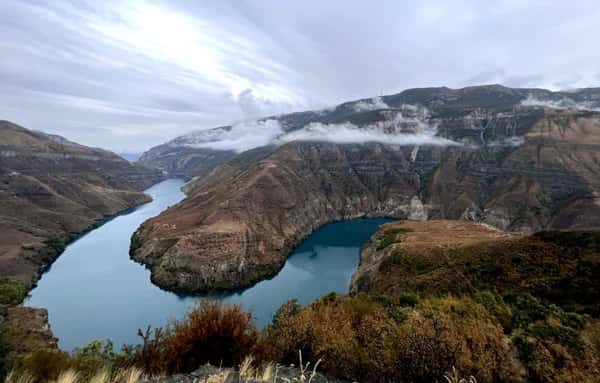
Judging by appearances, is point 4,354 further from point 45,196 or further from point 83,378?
point 45,196

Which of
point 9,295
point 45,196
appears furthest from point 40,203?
point 9,295

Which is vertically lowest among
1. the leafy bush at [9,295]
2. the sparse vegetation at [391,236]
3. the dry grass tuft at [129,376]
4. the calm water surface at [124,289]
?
the calm water surface at [124,289]

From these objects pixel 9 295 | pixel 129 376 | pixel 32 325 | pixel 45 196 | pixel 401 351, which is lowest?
pixel 45 196

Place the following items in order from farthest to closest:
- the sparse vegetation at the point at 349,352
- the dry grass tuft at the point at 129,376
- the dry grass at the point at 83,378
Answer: the sparse vegetation at the point at 349,352 < the dry grass tuft at the point at 129,376 < the dry grass at the point at 83,378

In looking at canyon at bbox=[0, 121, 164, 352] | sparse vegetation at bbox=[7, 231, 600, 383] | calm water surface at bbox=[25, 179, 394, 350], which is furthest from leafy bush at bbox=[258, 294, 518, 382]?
calm water surface at bbox=[25, 179, 394, 350]

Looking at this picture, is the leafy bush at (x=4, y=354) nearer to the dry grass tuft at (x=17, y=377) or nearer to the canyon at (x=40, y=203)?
the dry grass tuft at (x=17, y=377)

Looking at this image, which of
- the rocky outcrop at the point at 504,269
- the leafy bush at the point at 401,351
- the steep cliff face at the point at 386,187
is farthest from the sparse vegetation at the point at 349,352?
the steep cliff face at the point at 386,187
